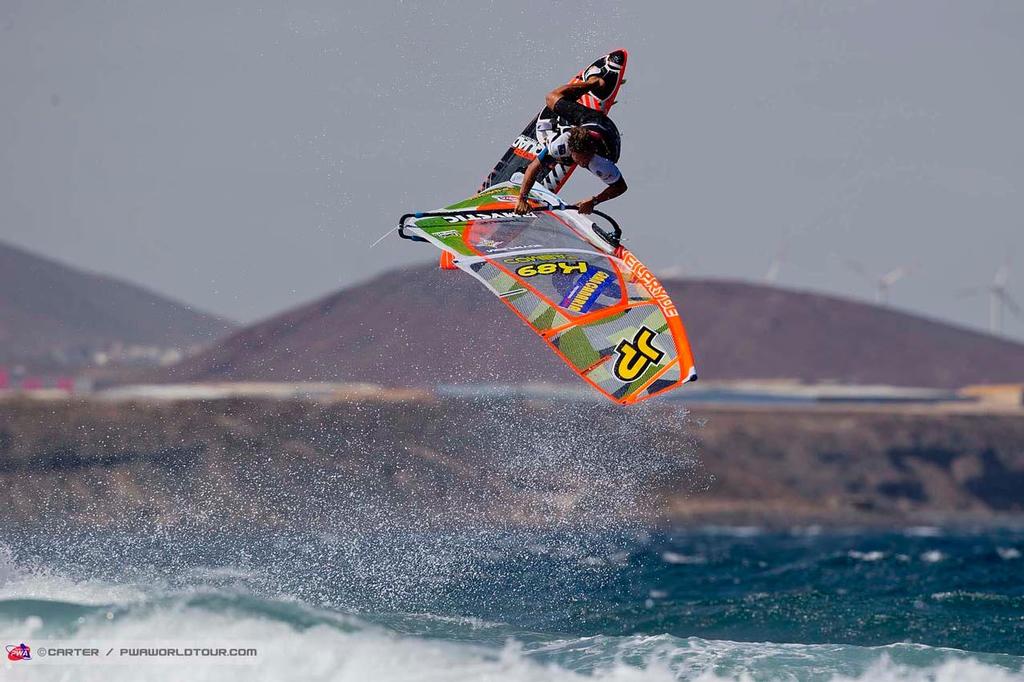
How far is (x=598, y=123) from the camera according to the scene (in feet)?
40.1

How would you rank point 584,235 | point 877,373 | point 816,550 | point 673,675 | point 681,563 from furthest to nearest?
1. point 877,373
2. point 816,550
3. point 681,563
4. point 584,235
5. point 673,675

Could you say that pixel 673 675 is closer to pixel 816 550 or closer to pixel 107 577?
pixel 107 577

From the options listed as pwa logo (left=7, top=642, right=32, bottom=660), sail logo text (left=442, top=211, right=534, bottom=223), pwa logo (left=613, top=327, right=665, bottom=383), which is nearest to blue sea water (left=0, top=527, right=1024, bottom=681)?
pwa logo (left=7, top=642, right=32, bottom=660)

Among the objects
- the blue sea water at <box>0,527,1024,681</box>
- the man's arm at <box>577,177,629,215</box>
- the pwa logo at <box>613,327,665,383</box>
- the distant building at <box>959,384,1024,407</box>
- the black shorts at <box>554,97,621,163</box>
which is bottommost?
the blue sea water at <box>0,527,1024,681</box>

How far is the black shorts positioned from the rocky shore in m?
11.7

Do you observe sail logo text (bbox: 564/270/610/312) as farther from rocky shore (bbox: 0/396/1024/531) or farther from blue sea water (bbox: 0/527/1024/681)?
rocky shore (bbox: 0/396/1024/531)

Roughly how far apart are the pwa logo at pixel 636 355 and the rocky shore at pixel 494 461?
36.6 feet

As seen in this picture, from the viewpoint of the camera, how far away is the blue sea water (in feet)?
41.9

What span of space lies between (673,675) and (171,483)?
37.7 m

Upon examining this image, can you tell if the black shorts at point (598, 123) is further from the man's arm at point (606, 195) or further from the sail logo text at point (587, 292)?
the sail logo text at point (587, 292)

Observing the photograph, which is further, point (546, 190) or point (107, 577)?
point (107, 577)

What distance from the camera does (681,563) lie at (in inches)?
1090

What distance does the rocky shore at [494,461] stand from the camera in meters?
37.4

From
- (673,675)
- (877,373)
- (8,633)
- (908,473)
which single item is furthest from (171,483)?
(877,373)
